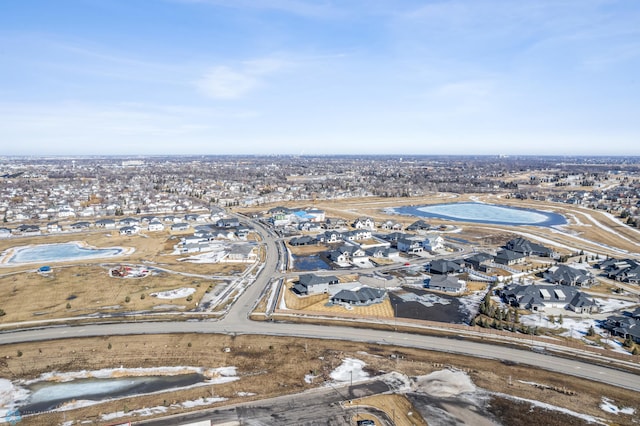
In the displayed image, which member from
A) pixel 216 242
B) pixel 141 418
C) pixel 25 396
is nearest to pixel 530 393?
pixel 141 418

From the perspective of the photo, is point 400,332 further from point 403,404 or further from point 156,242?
point 156,242

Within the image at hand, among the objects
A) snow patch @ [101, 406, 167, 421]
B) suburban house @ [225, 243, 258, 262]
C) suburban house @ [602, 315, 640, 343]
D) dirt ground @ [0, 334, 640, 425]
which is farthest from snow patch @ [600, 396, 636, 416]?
suburban house @ [225, 243, 258, 262]

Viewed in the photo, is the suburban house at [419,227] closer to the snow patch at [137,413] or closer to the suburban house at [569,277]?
the suburban house at [569,277]

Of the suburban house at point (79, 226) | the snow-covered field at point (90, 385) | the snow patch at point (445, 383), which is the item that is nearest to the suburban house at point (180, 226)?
the suburban house at point (79, 226)

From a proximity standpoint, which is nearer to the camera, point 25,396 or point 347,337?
point 25,396

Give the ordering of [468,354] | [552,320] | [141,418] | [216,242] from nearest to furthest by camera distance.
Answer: [141,418], [468,354], [552,320], [216,242]

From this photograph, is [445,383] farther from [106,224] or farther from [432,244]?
[106,224]
